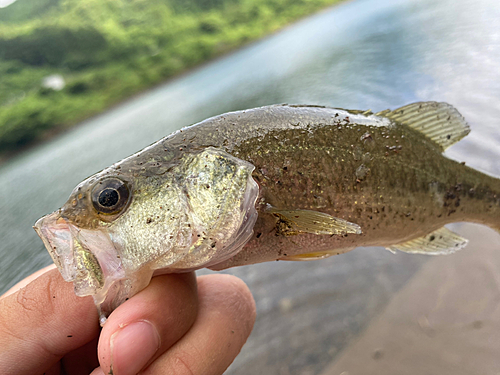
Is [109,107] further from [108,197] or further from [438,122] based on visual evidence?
[438,122]

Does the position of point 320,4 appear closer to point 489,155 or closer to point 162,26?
point 162,26

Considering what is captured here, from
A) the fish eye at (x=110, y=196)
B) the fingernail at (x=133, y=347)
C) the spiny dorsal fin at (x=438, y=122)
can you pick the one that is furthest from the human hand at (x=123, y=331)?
the spiny dorsal fin at (x=438, y=122)

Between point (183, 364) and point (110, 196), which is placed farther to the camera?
point (183, 364)

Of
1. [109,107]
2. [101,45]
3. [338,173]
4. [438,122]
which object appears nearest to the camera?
[338,173]

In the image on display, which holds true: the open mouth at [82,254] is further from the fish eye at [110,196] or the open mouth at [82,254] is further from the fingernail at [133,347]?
the fingernail at [133,347]

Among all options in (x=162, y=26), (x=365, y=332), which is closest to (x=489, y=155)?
(x=365, y=332)

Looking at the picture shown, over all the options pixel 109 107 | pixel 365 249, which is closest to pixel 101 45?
pixel 109 107
